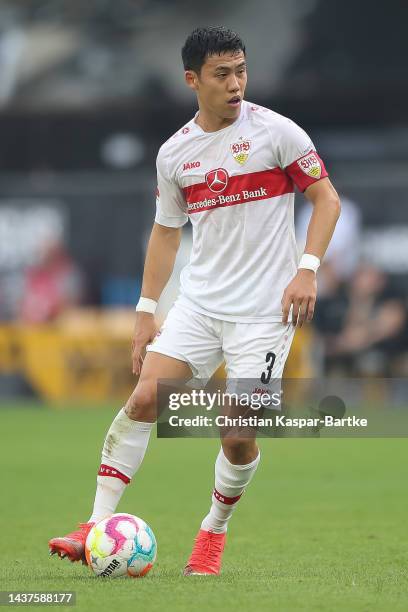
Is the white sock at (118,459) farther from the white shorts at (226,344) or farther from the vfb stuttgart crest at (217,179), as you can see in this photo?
the vfb stuttgart crest at (217,179)

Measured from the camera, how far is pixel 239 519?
8648 mm

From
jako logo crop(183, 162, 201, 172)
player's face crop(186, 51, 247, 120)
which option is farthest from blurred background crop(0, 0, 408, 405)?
player's face crop(186, 51, 247, 120)

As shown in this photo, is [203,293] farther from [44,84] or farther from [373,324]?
[44,84]

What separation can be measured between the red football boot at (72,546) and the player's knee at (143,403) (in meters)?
0.54

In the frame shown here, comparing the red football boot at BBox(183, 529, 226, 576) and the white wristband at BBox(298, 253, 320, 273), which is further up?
the white wristband at BBox(298, 253, 320, 273)

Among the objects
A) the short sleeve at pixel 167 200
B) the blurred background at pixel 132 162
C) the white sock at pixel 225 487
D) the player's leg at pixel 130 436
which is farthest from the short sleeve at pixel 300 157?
the blurred background at pixel 132 162

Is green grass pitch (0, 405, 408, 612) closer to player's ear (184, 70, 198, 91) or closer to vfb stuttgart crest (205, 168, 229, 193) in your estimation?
vfb stuttgart crest (205, 168, 229, 193)

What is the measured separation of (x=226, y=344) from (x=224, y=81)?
1.20m

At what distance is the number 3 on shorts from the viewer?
6.34 m

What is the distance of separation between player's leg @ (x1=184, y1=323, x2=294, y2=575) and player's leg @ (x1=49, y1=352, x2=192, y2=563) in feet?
0.87

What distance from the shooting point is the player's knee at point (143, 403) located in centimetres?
636

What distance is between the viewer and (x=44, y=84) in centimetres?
2225

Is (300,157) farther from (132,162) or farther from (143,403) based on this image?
(132,162)

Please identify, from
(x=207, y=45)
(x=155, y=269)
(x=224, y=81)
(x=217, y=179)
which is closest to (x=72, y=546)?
(x=155, y=269)
